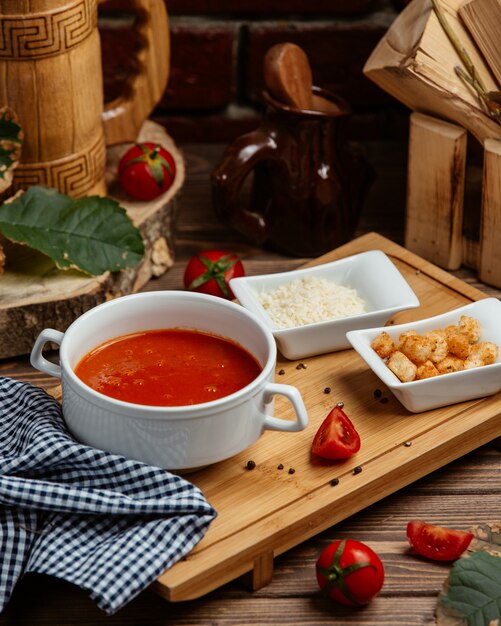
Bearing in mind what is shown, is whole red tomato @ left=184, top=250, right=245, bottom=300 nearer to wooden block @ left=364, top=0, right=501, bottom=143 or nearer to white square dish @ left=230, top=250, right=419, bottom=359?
white square dish @ left=230, top=250, right=419, bottom=359

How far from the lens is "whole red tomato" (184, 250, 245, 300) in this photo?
1.79m

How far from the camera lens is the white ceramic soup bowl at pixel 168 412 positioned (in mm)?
1223

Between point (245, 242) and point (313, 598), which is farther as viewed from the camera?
point (245, 242)

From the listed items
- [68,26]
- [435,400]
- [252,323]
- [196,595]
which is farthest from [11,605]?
[68,26]

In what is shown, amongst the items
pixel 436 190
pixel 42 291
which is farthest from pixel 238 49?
pixel 42 291

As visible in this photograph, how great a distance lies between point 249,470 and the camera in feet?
4.35

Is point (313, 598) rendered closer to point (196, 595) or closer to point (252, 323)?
point (196, 595)

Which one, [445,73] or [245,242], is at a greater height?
[445,73]

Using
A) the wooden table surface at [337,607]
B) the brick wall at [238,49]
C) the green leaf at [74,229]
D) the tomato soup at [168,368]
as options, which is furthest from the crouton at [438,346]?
the brick wall at [238,49]

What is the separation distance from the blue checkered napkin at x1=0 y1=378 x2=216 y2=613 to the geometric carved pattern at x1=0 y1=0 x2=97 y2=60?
65 cm

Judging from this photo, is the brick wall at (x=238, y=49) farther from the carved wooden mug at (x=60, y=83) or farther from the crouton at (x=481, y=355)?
the crouton at (x=481, y=355)

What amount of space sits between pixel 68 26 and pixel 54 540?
0.84 metres

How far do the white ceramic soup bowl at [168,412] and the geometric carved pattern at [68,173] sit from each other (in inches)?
16.9

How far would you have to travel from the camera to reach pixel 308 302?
62.0 inches
